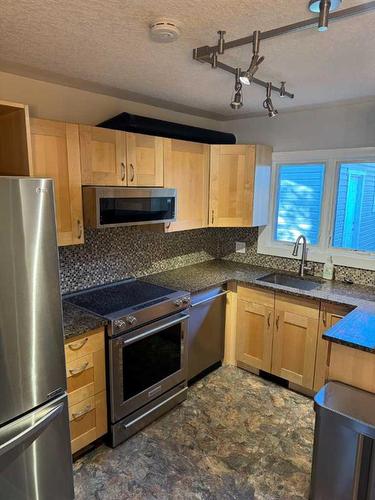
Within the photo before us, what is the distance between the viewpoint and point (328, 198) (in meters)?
3.08

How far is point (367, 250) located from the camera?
9.61ft

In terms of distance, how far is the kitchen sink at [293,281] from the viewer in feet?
10.1

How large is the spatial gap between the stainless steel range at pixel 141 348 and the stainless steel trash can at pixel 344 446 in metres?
1.13

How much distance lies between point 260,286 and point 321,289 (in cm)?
50

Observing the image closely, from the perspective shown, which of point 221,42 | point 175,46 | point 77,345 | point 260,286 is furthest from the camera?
point 260,286

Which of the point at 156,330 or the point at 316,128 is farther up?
the point at 316,128

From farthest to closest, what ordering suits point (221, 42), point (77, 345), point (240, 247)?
point (240, 247)
point (77, 345)
point (221, 42)

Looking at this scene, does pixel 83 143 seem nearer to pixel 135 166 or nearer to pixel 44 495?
pixel 135 166

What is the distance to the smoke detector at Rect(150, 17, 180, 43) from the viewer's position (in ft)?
4.65

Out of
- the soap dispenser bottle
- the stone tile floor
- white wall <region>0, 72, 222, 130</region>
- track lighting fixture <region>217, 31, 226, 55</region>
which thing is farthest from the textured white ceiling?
the stone tile floor

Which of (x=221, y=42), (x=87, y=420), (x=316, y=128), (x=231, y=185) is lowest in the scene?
(x=87, y=420)

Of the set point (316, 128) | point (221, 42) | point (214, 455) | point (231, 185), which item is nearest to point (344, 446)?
point (214, 455)

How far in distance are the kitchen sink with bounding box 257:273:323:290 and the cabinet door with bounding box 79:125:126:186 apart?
1.58m

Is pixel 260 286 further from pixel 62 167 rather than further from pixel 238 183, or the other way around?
pixel 62 167
